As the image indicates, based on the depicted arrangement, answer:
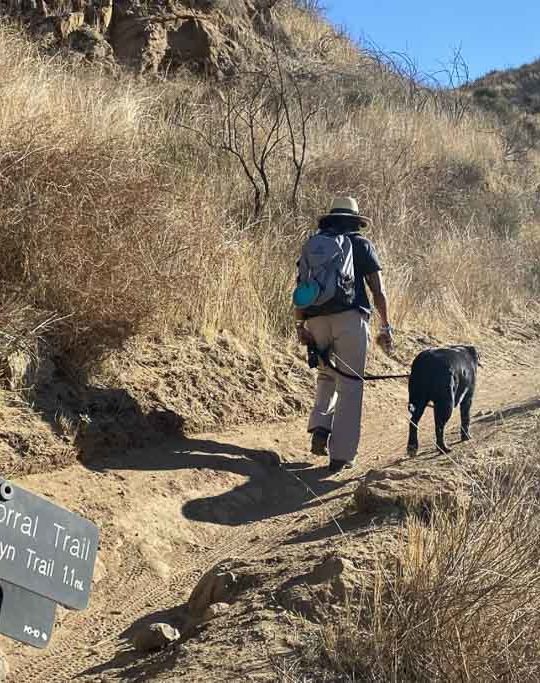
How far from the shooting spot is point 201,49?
595 inches

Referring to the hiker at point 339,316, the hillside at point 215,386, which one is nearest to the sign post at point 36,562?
the hillside at point 215,386

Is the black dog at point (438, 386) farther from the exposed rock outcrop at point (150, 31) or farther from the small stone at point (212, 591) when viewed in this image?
the exposed rock outcrop at point (150, 31)

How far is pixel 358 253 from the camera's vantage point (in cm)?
673

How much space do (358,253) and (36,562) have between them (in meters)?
4.61

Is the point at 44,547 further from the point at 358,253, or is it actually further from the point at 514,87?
the point at 514,87

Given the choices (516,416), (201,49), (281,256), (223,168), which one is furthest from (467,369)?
(201,49)

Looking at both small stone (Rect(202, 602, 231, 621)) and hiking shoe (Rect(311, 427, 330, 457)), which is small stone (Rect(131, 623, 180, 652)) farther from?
hiking shoe (Rect(311, 427, 330, 457))

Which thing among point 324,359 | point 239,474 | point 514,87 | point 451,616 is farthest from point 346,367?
point 514,87

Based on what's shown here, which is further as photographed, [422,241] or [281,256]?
[422,241]

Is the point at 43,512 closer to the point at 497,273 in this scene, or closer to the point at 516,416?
the point at 516,416

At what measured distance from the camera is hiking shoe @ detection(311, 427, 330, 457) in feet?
22.7

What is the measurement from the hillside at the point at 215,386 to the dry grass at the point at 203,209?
0.09 feet

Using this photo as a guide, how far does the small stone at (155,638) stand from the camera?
4.16 m

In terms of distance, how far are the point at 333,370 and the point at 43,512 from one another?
14.8ft
